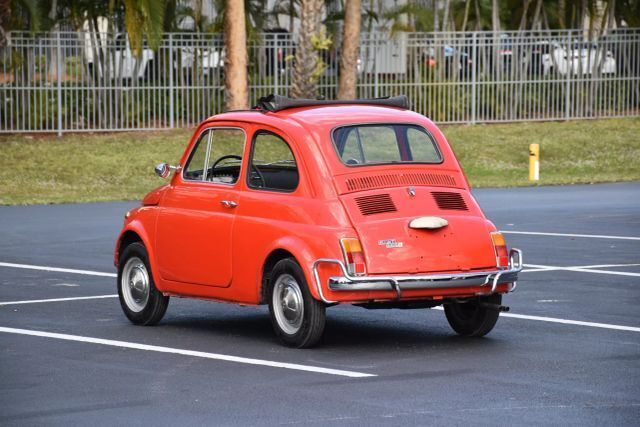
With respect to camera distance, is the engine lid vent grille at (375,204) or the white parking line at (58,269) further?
the white parking line at (58,269)

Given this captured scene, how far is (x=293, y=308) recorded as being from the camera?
10461mm

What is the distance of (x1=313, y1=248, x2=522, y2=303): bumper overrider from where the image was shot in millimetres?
9984

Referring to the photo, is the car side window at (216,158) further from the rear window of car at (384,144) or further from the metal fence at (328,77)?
the metal fence at (328,77)

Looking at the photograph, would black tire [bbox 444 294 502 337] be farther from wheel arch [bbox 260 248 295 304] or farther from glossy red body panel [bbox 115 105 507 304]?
wheel arch [bbox 260 248 295 304]

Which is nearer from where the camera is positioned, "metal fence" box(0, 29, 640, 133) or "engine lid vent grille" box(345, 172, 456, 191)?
"engine lid vent grille" box(345, 172, 456, 191)

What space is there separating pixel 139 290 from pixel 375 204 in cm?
260

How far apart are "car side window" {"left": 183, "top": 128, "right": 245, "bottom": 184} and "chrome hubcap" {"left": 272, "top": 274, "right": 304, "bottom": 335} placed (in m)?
1.23

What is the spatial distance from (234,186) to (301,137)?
75 cm

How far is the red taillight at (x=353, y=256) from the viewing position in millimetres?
10070

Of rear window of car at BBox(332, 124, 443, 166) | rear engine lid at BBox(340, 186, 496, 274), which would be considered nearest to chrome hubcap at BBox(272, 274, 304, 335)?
rear engine lid at BBox(340, 186, 496, 274)

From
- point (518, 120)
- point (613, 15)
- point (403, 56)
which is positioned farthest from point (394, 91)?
point (613, 15)

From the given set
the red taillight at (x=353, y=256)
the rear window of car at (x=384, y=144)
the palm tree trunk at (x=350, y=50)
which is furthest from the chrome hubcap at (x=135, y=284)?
the palm tree trunk at (x=350, y=50)

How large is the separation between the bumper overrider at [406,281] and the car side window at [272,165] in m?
1.07

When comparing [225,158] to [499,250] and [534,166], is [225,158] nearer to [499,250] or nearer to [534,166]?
[499,250]
